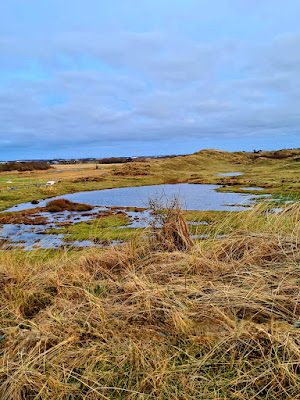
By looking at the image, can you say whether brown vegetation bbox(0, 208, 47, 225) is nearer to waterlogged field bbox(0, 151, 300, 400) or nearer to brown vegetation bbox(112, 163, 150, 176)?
waterlogged field bbox(0, 151, 300, 400)

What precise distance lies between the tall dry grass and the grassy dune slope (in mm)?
12236

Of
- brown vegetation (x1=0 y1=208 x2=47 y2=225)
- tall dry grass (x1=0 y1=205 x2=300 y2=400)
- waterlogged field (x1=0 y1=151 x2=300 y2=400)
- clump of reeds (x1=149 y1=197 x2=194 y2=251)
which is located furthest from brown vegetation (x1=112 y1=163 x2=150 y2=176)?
tall dry grass (x1=0 y1=205 x2=300 y2=400)

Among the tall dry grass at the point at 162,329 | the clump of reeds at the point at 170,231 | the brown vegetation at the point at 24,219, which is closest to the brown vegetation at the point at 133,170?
the brown vegetation at the point at 24,219

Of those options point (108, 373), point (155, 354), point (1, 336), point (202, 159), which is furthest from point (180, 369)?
point (202, 159)

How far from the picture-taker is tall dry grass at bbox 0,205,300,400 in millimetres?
2713

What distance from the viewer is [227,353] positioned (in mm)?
2977

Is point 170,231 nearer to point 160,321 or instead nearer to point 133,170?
point 160,321

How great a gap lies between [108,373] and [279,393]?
1.58 m

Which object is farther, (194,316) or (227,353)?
(194,316)

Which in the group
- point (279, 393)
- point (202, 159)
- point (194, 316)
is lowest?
point (279, 393)

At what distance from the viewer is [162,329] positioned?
341 cm

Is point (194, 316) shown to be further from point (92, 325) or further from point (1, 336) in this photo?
point (1, 336)

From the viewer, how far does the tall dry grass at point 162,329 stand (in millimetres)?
2713

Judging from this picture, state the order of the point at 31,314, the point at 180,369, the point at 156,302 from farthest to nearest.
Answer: the point at 31,314
the point at 156,302
the point at 180,369
